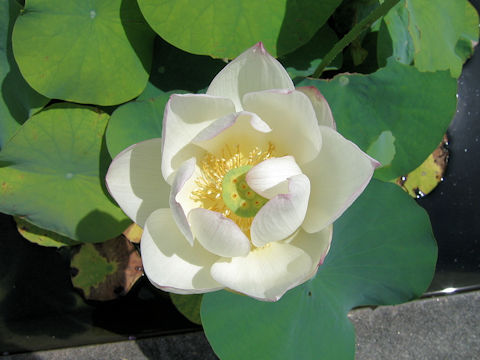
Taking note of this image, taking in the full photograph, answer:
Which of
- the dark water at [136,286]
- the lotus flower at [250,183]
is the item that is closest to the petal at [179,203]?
the lotus flower at [250,183]

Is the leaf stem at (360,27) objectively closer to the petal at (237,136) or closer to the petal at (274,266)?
the petal at (237,136)

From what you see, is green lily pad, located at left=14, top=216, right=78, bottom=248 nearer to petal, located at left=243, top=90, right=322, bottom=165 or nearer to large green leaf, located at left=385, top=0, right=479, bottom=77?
petal, located at left=243, top=90, right=322, bottom=165

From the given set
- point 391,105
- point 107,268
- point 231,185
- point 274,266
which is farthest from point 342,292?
point 107,268

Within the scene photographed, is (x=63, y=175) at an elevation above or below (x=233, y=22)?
below

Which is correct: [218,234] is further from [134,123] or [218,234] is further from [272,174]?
[134,123]

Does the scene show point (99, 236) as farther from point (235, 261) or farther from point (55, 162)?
point (235, 261)

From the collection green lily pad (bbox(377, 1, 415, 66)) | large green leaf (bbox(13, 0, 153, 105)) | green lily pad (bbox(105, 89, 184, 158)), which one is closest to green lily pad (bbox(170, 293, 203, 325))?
green lily pad (bbox(105, 89, 184, 158))

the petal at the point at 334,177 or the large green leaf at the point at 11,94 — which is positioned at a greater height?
the petal at the point at 334,177
